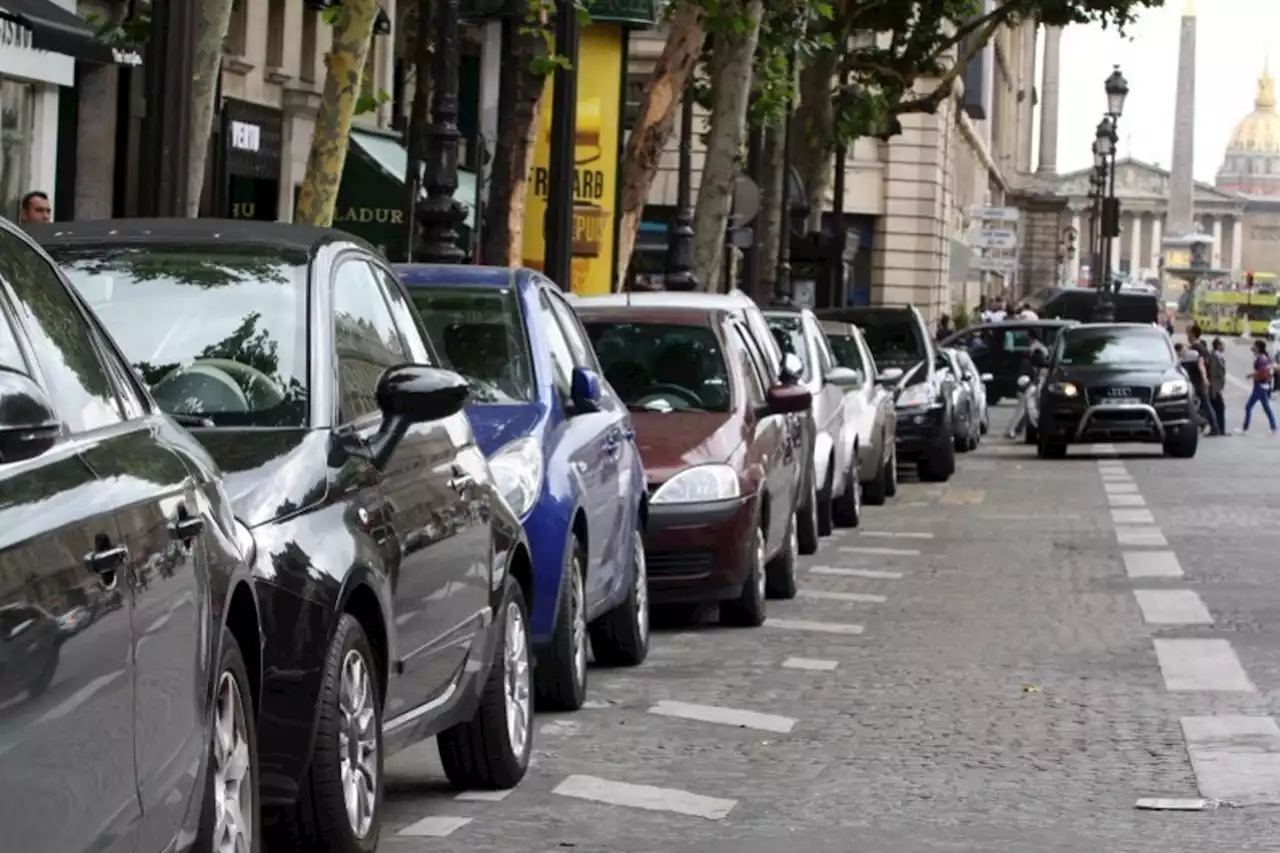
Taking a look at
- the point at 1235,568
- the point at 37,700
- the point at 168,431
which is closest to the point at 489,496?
the point at 168,431

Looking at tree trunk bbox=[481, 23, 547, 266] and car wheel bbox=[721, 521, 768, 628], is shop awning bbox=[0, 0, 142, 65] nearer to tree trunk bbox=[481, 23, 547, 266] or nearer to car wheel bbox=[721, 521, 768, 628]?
tree trunk bbox=[481, 23, 547, 266]

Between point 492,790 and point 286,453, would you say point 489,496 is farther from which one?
point 286,453

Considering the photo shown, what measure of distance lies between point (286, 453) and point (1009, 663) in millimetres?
7056

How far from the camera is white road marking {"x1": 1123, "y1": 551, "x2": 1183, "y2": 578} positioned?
19.4 metres

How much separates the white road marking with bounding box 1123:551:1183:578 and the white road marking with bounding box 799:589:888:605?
219 cm

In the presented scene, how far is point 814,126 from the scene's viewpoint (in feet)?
163

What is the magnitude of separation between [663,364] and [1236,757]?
19.4 feet

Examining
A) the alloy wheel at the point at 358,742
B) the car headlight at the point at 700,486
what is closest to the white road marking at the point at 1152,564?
the car headlight at the point at 700,486

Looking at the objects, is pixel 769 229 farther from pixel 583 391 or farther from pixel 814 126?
pixel 583 391

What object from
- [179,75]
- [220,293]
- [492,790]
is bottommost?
[492,790]

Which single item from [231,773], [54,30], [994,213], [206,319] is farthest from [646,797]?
[994,213]

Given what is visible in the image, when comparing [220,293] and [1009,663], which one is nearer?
[220,293]

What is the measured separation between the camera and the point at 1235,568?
19859mm

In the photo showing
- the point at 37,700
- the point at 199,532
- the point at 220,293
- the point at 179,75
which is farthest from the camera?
the point at 179,75
